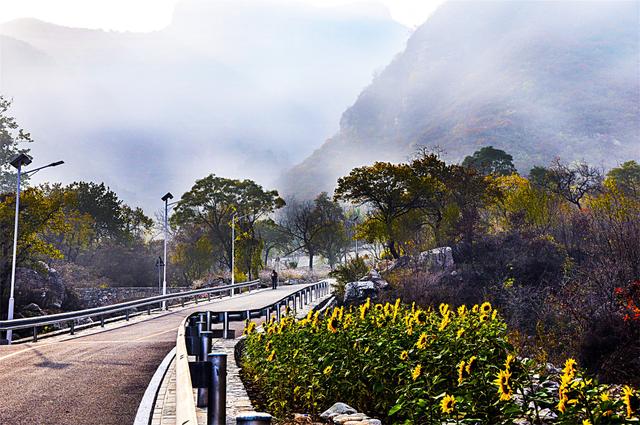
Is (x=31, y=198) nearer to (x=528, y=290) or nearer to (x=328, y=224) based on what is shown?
(x=528, y=290)

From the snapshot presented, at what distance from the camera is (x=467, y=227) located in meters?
39.8

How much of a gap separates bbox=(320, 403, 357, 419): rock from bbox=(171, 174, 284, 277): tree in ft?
184

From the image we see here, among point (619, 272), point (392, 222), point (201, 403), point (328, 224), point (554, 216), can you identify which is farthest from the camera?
point (328, 224)

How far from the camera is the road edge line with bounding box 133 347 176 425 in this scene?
24.9 ft

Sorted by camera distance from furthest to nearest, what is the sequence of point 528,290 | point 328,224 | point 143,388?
1. point 328,224
2. point 528,290
3. point 143,388

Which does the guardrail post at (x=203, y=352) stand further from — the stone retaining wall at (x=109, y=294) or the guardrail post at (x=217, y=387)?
the stone retaining wall at (x=109, y=294)

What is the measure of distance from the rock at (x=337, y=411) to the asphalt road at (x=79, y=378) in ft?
7.93

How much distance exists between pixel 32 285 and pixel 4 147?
139ft

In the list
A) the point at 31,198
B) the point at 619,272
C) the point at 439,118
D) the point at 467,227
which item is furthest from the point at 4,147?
the point at 439,118

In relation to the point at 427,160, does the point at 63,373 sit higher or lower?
lower

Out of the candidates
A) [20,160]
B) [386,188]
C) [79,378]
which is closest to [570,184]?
[386,188]

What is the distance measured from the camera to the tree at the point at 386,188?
1855 inches

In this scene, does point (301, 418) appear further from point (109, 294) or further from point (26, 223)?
point (109, 294)

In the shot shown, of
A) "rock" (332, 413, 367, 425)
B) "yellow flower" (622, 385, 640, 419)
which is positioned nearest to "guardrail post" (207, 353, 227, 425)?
"yellow flower" (622, 385, 640, 419)
